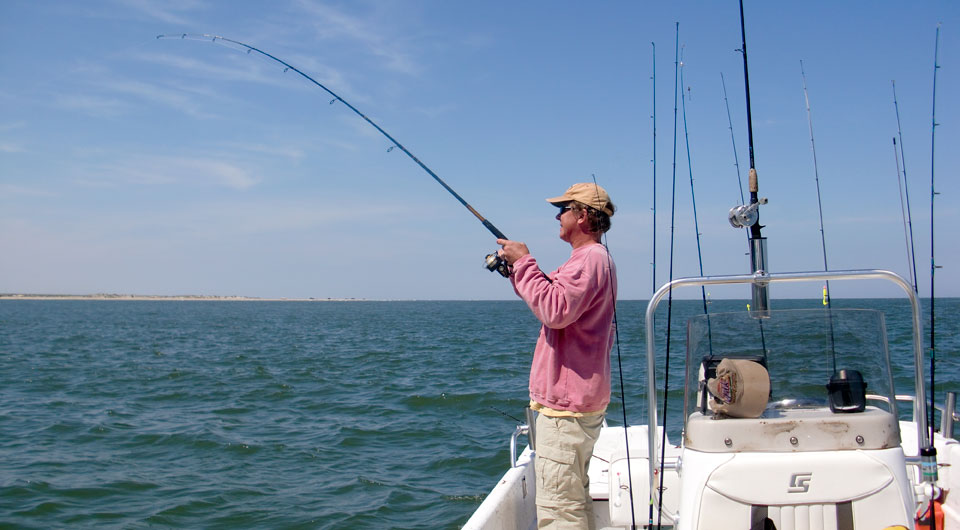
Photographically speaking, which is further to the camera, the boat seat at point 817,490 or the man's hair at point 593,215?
the man's hair at point 593,215

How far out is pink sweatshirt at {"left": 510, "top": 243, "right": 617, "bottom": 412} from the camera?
2.62m

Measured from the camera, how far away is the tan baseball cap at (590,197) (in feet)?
9.12

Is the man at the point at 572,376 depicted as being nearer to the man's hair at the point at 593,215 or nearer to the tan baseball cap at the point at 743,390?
the man's hair at the point at 593,215

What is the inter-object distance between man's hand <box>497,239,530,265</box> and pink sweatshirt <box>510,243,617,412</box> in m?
0.05

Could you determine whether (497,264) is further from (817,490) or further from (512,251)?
(817,490)

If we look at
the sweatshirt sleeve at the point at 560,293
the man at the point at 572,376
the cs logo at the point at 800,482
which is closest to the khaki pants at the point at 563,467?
the man at the point at 572,376

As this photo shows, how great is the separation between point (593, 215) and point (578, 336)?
470 millimetres

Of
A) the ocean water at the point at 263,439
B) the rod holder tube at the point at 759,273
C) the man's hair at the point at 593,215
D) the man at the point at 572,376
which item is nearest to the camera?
the rod holder tube at the point at 759,273

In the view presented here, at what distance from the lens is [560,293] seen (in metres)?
2.56

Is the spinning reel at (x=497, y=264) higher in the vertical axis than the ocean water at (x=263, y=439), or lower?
higher

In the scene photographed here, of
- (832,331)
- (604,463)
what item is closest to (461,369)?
(604,463)

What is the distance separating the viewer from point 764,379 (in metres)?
2.09

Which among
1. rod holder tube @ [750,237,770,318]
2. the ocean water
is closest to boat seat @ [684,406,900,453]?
rod holder tube @ [750,237,770,318]

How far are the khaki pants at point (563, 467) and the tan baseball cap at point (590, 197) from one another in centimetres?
79
